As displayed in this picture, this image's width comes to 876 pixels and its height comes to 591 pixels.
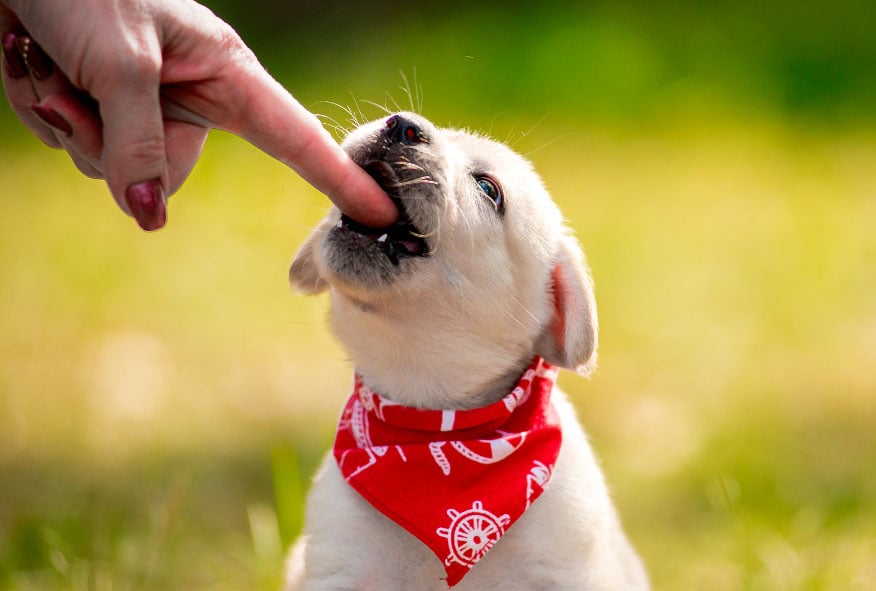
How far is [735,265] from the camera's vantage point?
766 centimetres

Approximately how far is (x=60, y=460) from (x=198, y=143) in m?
2.70

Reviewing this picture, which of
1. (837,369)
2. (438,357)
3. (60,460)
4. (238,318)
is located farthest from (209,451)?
(837,369)

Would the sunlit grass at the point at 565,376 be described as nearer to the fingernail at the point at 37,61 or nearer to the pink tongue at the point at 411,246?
the pink tongue at the point at 411,246

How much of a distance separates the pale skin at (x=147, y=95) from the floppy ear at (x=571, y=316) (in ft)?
2.73

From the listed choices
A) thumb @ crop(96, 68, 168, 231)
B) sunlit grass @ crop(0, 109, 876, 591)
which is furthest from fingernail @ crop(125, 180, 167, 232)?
sunlit grass @ crop(0, 109, 876, 591)

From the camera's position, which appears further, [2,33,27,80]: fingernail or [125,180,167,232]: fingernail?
[2,33,27,80]: fingernail

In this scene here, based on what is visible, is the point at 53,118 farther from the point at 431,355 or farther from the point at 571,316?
the point at 571,316

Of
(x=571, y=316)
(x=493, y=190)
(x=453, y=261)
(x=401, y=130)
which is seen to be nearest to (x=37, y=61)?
(x=401, y=130)

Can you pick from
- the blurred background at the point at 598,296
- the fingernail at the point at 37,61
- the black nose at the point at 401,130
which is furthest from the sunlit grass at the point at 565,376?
the fingernail at the point at 37,61

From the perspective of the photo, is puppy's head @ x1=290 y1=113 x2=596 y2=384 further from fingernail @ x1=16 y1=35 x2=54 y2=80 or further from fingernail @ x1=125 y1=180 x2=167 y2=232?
fingernail @ x1=16 y1=35 x2=54 y2=80

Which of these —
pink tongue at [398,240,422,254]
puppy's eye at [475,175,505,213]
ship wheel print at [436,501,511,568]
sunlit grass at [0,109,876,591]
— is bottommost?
sunlit grass at [0,109,876,591]

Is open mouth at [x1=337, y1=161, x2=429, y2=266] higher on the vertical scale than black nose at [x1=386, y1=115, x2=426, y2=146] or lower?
lower

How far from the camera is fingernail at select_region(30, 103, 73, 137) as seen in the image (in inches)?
86.7

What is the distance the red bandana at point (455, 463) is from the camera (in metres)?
→ 2.89
